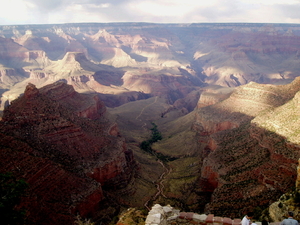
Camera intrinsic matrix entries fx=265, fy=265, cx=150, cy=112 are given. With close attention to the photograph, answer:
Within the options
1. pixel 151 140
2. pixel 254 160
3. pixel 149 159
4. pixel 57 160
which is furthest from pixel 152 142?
pixel 57 160

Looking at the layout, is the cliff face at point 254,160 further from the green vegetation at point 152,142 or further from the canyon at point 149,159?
the green vegetation at point 152,142

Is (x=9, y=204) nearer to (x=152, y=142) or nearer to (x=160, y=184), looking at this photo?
(x=160, y=184)

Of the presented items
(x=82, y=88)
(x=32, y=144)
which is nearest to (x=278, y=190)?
(x=32, y=144)

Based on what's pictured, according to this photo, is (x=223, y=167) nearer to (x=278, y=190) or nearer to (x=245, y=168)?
(x=245, y=168)

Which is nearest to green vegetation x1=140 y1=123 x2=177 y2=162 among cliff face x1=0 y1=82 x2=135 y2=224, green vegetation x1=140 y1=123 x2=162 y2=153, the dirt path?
green vegetation x1=140 y1=123 x2=162 y2=153

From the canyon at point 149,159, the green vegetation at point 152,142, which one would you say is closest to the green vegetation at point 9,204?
the canyon at point 149,159

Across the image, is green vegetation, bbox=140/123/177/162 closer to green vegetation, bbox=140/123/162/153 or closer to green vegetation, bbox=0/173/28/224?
green vegetation, bbox=140/123/162/153


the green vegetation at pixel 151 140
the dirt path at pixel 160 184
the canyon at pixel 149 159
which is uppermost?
the canyon at pixel 149 159
